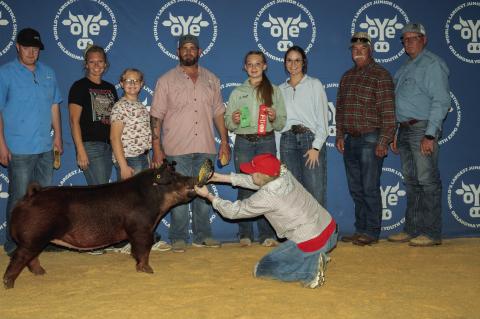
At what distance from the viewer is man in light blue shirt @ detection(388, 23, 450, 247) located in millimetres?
5727

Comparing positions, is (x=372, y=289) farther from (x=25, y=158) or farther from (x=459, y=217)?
(x=25, y=158)

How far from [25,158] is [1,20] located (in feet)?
6.01

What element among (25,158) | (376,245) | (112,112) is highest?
(112,112)

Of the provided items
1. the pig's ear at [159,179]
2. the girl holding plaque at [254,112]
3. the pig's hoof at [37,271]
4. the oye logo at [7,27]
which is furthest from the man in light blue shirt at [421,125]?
the oye logo at [7,27]

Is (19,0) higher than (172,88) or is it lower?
higher

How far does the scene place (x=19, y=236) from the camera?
428 centimetres

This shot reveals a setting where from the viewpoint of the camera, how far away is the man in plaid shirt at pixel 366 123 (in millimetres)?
5758

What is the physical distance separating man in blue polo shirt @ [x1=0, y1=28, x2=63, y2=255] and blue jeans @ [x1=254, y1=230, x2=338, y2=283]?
265cm

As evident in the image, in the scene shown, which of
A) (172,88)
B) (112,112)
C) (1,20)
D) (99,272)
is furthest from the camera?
(1,20)

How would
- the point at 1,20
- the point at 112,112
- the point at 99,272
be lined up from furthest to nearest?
the point at 1,20
the point at 112,112
the point at 99,272

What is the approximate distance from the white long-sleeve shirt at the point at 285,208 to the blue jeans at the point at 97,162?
1.70 metres

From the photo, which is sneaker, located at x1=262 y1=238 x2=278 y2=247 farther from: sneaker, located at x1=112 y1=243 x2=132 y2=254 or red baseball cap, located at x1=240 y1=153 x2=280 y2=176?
red baseball cap, located at x1=240 y1=153 x2=280 y2=176

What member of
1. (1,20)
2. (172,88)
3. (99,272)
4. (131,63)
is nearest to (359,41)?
(172,88)

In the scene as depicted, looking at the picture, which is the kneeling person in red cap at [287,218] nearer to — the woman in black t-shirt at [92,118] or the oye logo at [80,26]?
the woman in black t-shirt at [92,118]
